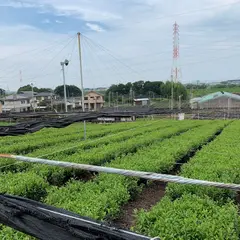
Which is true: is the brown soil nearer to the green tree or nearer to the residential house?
the residential house

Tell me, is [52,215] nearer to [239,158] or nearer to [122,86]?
[239,158]

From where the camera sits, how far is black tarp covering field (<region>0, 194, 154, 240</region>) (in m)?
1.71

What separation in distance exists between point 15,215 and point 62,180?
15.9 ft

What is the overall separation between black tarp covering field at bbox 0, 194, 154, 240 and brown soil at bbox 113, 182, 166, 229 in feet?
8.12

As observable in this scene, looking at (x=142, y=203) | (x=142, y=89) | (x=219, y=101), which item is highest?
(x=142, y=89)

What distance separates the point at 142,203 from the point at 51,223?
13.8 ft

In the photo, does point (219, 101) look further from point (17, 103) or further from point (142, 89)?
point (17, 103)

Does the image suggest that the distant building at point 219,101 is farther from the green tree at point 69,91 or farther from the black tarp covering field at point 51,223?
the black tarp covering field at point 51,223

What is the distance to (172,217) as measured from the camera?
11.9 ft

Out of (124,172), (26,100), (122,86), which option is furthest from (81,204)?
(122,86)

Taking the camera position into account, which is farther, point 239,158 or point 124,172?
point 239,158

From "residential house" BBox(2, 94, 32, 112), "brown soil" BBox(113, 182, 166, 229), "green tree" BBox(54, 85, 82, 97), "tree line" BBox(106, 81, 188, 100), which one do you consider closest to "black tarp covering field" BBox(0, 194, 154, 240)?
"brown soil" BBox(113, 182, 166, 229)

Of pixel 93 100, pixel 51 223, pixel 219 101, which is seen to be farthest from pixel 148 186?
pixel 93 100

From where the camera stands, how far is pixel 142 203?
19.1 feet
